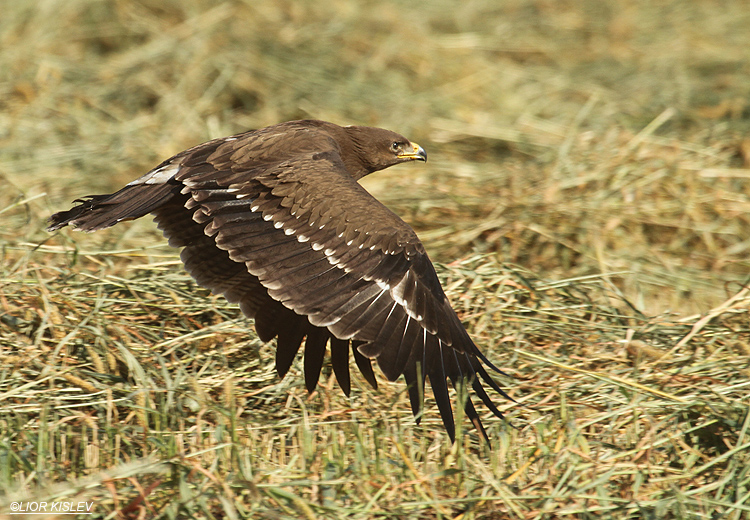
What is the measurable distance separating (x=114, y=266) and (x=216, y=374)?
3.91 feet

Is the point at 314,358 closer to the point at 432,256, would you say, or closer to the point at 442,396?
the point at 442,396

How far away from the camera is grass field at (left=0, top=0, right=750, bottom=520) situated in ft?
10.7

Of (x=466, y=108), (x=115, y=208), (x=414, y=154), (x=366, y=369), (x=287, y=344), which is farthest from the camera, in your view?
(x=466, y=108)

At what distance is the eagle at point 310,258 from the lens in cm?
352

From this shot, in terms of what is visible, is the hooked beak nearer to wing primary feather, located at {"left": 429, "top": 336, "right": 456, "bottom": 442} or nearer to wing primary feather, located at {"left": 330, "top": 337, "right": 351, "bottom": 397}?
wing primary feather, located at {"left": 330, "top": 337, "right": 351, "bottom": 397}

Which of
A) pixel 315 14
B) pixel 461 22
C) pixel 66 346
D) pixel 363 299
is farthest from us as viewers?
pixel 461 22

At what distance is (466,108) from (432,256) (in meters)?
2.94

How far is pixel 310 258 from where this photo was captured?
3703mm

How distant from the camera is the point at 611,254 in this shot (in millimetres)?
5574

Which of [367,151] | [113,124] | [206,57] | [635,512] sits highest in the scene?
[206,57]

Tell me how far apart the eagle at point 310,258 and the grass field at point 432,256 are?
0.32 metres

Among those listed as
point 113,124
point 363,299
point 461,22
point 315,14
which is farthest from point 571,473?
point 461,22

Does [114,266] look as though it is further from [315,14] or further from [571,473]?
[315,14]

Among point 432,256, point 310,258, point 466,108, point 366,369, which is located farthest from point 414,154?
point 466,108
